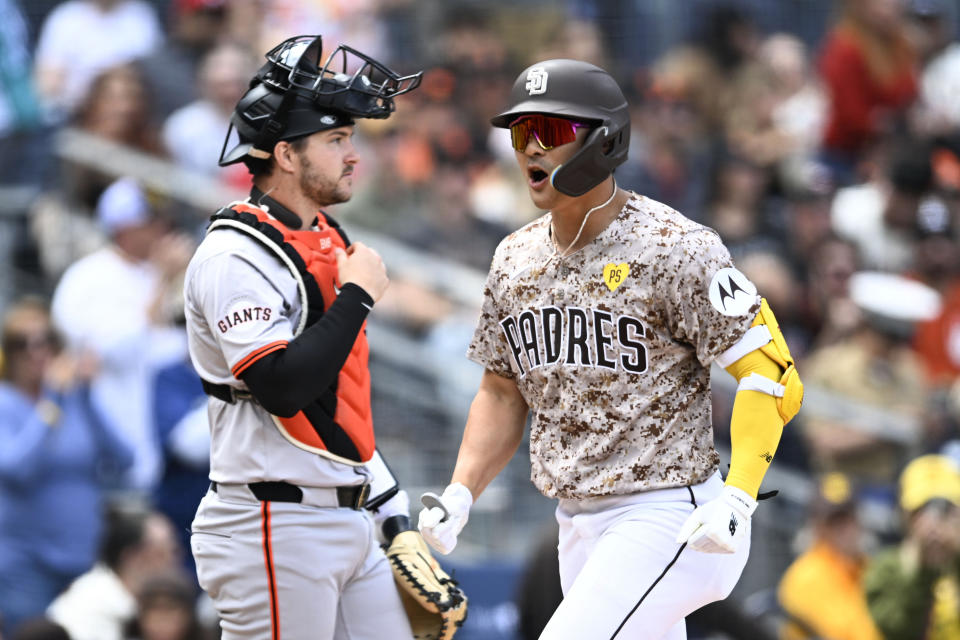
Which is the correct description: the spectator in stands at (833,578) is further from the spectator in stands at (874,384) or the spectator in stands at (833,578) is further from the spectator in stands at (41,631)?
the spectator in stands at (41,631)

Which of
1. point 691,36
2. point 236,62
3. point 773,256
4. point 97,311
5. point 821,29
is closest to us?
point 97,311

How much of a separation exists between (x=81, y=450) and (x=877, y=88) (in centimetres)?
700

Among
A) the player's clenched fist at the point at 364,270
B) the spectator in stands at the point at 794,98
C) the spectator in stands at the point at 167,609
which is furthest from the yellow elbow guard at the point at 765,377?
the spectator in stands at the point at 794,98

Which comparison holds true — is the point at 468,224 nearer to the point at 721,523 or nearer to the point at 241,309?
the point at 241,309

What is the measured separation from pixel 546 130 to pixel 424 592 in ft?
4.36

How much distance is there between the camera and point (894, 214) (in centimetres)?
999

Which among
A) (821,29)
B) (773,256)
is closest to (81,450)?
(773,256)

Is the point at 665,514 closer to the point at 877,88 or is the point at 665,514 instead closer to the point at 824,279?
the point at 824,279

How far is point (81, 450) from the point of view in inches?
275

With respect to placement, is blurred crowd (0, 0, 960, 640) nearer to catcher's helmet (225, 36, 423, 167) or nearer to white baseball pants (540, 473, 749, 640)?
catcher's helmet (225, 36, 423, 167)

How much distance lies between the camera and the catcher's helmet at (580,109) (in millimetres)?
3973

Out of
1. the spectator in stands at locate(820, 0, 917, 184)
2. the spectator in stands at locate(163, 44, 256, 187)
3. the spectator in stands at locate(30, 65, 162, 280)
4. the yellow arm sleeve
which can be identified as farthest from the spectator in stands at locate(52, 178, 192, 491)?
the spectator in stands at locate(820, 0, 917, 184)

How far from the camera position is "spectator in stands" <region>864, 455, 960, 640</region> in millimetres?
6820

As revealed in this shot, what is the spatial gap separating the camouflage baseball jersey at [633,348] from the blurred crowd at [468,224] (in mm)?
2587
